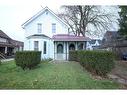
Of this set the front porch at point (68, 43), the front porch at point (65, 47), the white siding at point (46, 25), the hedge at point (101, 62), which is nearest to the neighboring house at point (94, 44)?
the front porch at point (68, 43)

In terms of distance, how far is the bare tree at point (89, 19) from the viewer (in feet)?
55.9

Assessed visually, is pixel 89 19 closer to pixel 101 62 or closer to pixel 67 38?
pixel 67 38

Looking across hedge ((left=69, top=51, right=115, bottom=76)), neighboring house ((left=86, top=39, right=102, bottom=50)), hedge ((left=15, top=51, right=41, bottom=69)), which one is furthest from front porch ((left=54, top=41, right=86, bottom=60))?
hedge ((left=69, top=51, right=115, bottom=76))

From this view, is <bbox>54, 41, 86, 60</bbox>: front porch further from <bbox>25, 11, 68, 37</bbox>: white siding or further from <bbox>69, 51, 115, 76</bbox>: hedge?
<bbox>69, 51, 115, 76</bbox>: hedge

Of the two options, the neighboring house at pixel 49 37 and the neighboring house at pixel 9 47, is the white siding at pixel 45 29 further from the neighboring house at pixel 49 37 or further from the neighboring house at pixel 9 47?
the neighboring house at pixel 9 47

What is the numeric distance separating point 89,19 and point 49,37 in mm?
3536

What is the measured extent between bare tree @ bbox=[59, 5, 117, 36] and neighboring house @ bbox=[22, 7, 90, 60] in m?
1.12

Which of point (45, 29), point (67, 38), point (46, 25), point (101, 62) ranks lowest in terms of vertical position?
point (101, 62)

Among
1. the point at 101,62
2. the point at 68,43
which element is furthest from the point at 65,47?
the point at 101,62

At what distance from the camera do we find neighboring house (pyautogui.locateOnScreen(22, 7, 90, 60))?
53.1ft

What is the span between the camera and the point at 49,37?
16453mm

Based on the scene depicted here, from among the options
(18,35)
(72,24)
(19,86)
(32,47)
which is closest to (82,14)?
(72,24)

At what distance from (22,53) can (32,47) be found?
12.8ft
